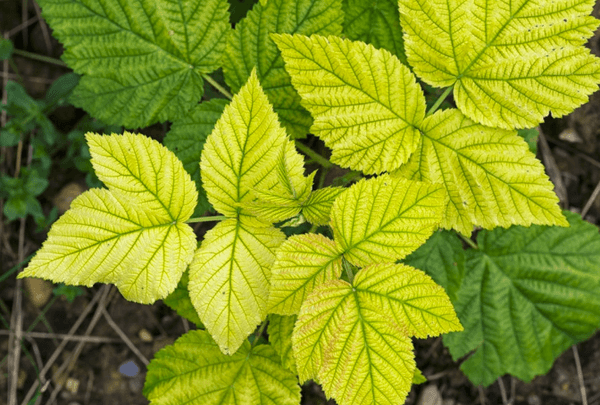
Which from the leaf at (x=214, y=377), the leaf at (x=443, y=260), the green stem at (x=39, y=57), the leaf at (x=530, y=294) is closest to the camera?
the leaf at (x=214, y=377)

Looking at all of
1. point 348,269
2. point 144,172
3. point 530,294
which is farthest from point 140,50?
point 530,294

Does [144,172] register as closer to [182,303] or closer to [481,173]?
[182,303]

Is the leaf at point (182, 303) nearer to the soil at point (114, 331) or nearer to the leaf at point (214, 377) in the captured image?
the leaf at point (214, 377)

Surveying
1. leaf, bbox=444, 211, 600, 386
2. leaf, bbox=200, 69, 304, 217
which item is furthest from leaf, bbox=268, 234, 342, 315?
leaf, bbox=444, 211, 600, 386

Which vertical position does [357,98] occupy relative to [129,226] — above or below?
above

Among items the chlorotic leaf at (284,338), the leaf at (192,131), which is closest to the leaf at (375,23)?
the leaf at (192,131)

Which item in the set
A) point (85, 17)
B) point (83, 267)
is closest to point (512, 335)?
point (83, 267)

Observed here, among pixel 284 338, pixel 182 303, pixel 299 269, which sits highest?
pixel 299 269
